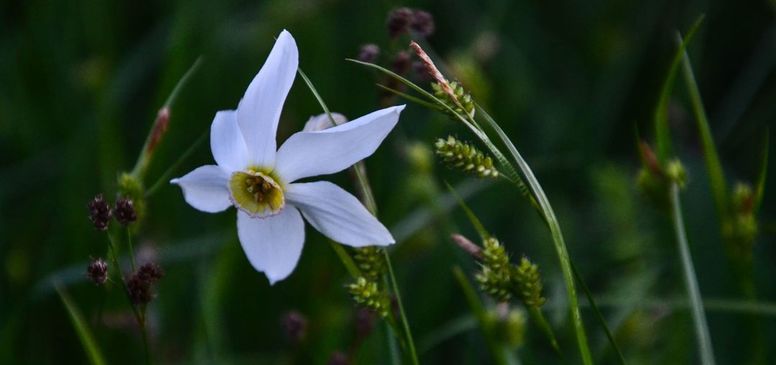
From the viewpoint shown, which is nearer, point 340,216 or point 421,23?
point 340,216

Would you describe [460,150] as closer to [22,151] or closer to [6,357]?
[6,357]

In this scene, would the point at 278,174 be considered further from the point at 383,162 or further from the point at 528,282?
the point at 383,162

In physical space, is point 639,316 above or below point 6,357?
below

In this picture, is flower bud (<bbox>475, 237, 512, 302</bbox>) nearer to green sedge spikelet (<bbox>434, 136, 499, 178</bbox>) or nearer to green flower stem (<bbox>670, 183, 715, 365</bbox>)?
green sedge spikelet (<bbox>434, 136, 499, 178</bbox>)

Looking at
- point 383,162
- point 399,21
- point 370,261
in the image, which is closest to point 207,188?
point 370,261

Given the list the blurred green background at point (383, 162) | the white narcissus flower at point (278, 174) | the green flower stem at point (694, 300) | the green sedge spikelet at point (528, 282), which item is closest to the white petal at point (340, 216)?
the white narcissus flower at point (278, 174)

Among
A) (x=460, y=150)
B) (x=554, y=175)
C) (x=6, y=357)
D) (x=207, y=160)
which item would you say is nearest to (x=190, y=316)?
(x=207, y=160)
